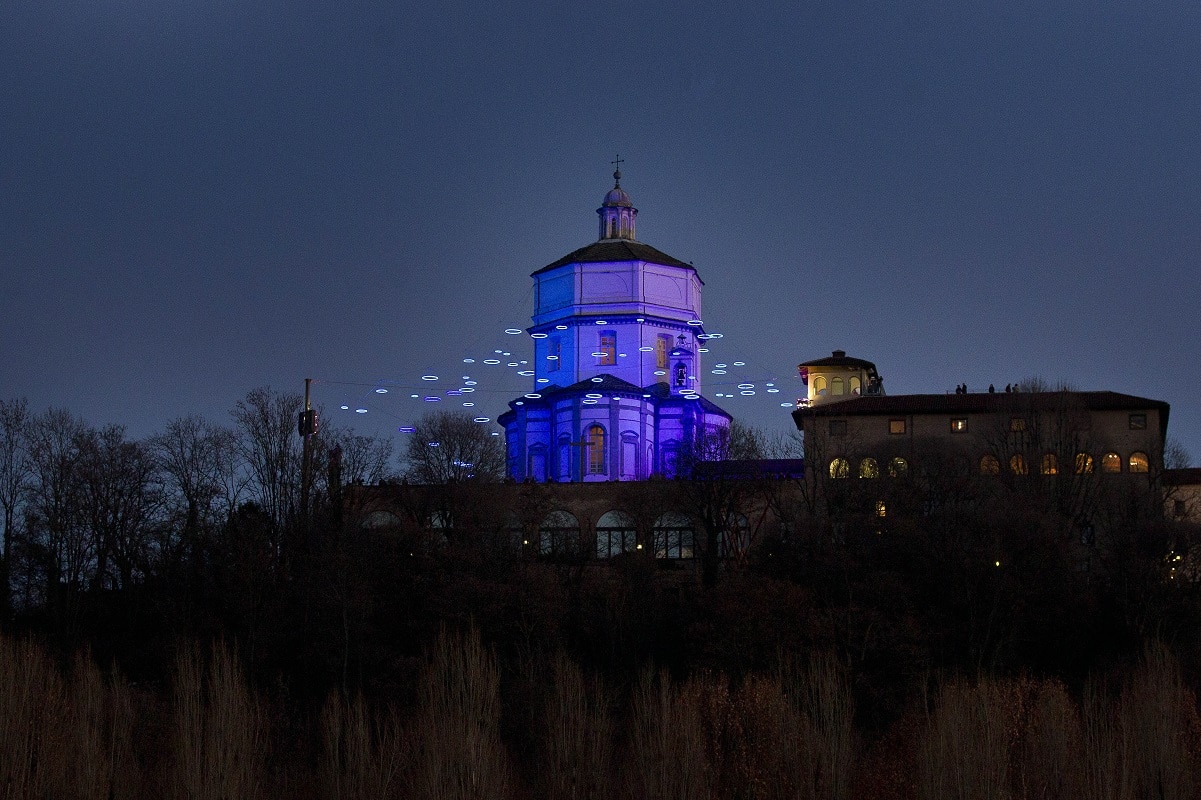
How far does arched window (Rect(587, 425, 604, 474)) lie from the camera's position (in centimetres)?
7388

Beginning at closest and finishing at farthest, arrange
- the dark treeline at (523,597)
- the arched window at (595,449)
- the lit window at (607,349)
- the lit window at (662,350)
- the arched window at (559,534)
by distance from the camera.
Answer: the dark treeline at (523,597) → the arched window at (559,534) → the arched window at (595,449) → the lit window at (607,349) → the lit window at (662,350)

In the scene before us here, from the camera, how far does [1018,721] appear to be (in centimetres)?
3838

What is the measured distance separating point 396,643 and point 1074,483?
24457mm

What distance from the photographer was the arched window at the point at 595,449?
73.9 metres

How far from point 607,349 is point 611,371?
1.02 meters

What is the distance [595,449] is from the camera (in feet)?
243

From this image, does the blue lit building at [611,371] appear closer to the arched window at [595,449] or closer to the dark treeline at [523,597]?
the arched window at [595,449]

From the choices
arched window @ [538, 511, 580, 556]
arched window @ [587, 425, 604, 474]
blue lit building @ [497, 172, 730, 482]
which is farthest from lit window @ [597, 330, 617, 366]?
arched window @ [538, 511, 580, 556]

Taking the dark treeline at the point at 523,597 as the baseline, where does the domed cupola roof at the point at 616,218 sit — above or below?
above

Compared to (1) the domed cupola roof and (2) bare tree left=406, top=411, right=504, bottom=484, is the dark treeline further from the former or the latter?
(1) the domed cupola roof

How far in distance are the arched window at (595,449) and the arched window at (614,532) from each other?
7544 mm

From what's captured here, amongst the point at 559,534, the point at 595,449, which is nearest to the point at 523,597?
the point at 559,534

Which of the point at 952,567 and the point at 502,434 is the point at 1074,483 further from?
the point at 502,434

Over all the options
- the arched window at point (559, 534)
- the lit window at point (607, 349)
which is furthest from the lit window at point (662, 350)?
the arched window at point (559, 534)
